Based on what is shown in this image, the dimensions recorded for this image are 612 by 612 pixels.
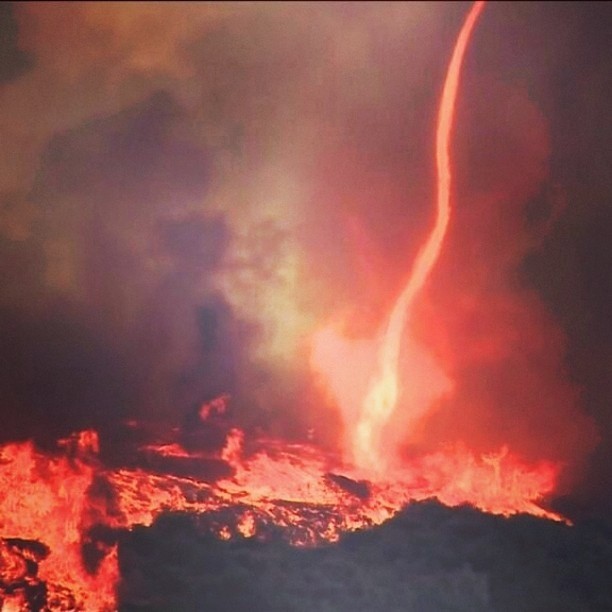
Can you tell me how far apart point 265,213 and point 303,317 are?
1.49 ft

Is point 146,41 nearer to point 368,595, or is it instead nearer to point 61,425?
point 61,425

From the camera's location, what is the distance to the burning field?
2.92 m

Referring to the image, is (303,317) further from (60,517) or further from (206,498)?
(60,517)

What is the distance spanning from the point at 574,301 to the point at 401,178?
875mm

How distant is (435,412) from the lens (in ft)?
10.2

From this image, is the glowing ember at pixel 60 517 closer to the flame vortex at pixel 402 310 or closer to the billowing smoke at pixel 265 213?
the billowing smoke at pixel 265 213

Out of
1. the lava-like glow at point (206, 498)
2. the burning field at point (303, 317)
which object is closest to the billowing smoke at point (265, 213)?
the burning field at point (303, 317)

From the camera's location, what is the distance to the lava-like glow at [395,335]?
296 centimetres

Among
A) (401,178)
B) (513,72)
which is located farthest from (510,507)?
(513,72)

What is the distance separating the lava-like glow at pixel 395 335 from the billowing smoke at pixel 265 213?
0.05 metres

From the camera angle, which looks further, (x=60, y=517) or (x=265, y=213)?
(x=60, y=517)

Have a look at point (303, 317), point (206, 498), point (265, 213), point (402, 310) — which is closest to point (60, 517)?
point (206, 498)

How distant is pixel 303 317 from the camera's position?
3.07m

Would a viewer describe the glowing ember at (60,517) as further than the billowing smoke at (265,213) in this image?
Yes
